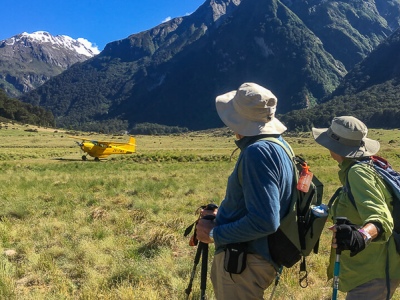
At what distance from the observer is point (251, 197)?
8.07 ft

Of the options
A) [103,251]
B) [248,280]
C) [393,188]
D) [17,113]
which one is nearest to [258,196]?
[248,280]

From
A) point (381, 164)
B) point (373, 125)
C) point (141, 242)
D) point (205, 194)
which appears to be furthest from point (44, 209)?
point (373, 125)

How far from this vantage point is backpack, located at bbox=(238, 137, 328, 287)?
2.63 m

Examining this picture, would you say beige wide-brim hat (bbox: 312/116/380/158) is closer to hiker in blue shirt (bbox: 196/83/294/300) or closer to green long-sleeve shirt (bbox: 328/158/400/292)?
green long-sleeve shirt (bbox: 328/158/400/292)

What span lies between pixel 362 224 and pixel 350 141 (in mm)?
636

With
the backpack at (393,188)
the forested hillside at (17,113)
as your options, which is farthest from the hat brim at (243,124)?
the forested hillside at (17,113)

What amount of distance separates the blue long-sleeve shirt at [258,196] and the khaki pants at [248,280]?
0.07 metres

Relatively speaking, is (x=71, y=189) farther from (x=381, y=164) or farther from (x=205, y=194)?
(x=381, y=164)

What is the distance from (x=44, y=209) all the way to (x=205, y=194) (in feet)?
18.3


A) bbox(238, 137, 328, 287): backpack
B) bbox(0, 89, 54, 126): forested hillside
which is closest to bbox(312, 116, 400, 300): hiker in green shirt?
bbox(238, 137, 328, 287): backpack

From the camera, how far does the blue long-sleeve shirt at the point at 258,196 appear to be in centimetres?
244

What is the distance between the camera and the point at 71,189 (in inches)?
568

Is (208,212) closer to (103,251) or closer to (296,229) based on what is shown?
(296,229)

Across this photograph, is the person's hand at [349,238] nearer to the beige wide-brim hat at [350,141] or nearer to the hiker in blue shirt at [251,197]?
the hiker in blue shirt at [251,197]
